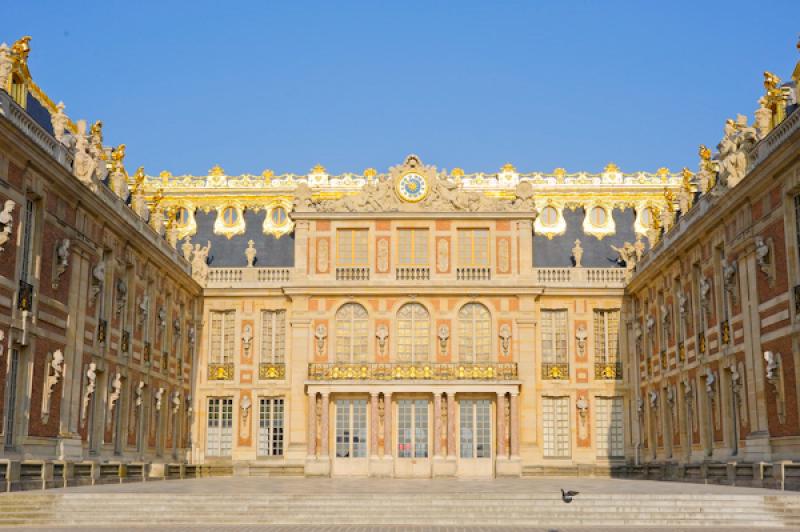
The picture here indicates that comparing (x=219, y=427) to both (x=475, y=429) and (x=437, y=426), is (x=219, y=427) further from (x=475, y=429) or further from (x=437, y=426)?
(x=475, y=429)

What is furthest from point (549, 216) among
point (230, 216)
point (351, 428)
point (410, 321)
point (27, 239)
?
point (27, 239)

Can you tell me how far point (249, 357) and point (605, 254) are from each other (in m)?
16.5

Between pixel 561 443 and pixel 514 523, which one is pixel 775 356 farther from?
pixel 561 443

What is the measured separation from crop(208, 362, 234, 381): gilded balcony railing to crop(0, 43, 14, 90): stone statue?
20394 millimetres

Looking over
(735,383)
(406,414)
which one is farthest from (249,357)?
(735,383)

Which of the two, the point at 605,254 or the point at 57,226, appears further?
the point at 605,254

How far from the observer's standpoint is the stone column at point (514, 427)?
1599 inches

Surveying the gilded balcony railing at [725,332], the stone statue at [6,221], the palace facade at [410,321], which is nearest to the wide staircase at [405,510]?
the stone statue at [6,221]

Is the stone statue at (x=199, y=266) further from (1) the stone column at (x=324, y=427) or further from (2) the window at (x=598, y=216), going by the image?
(2) the window at (x=598, y=216)

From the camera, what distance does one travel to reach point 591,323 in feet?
142

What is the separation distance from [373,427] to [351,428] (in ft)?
3.78

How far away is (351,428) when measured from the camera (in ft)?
136

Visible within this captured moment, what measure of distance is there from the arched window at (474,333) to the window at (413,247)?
284 centimetres

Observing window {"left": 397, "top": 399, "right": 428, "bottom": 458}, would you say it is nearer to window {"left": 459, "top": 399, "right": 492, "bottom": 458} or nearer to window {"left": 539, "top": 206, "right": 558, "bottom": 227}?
window {"left": 459, "top": 399, "right": 492, "bottom": 458}
